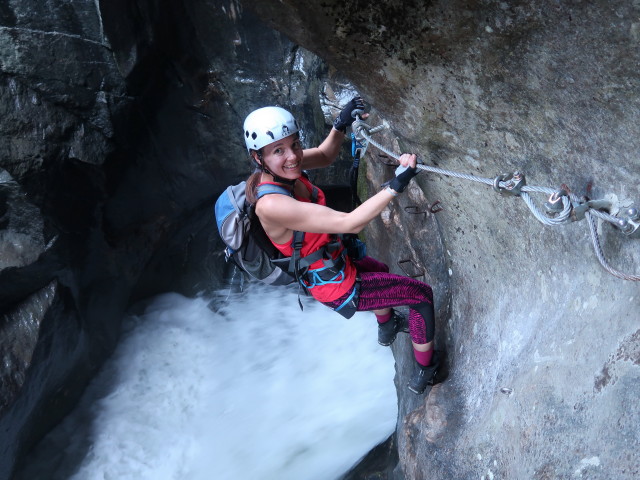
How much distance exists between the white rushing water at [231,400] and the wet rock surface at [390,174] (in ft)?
1.36

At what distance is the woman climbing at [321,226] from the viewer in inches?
104

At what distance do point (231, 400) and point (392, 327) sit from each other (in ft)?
12.2

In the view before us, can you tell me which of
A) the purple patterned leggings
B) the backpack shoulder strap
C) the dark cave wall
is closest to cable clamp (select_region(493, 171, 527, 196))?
the backpack shoulder strap

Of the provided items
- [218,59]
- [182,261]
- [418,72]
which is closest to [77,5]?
[218,59]

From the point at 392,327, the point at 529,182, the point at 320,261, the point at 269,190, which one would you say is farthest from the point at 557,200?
the point at 392,327

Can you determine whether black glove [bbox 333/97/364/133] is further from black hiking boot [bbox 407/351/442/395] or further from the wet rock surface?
black hiking boot [bbox 407/351/442/395]

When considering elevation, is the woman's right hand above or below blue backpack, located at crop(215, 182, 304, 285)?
above

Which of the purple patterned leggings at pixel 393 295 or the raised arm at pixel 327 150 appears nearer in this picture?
the purple patterned leggings at pixel 393 295

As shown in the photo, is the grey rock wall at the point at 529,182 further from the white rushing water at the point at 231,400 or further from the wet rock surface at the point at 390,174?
the white rushing water at the point at 231,400

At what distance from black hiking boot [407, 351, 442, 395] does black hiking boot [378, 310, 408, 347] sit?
33 cm

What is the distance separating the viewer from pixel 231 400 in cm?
698

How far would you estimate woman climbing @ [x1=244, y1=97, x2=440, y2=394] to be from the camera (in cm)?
265

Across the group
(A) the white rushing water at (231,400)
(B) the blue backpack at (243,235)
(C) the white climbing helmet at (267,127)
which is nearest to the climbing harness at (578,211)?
(C) the white climbing helmet at (267,127)

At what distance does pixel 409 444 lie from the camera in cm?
402
